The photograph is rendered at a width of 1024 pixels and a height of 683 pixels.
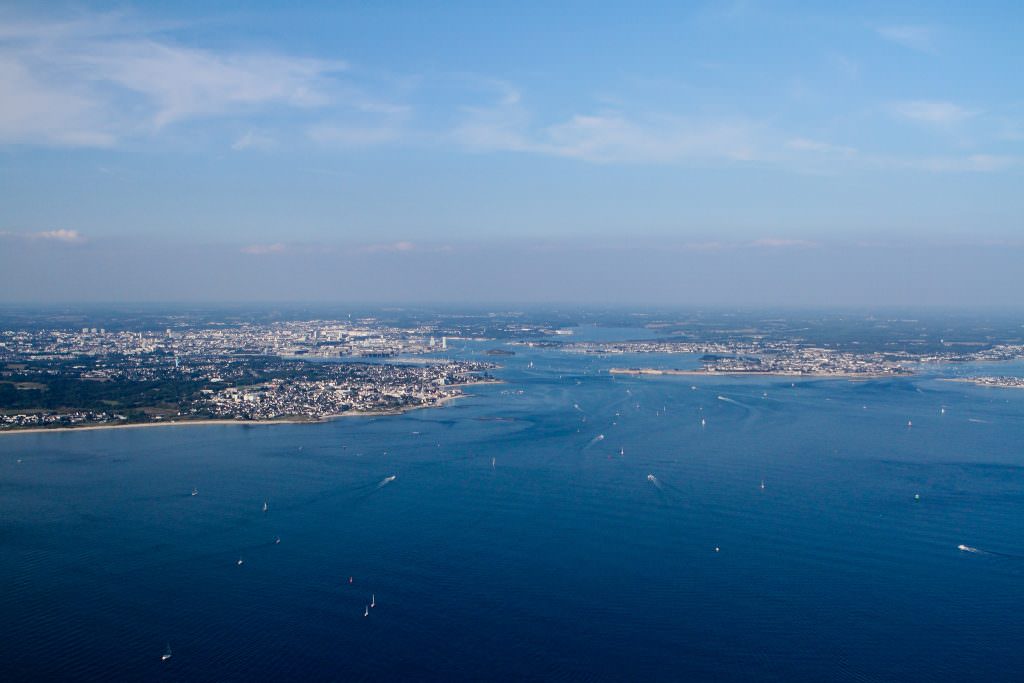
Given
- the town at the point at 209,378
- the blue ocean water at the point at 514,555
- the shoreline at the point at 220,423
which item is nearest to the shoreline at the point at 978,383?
the blue ocean water at the point at 514,555

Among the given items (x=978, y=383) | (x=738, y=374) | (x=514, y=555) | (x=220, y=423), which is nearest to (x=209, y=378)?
(x=220, y=423)

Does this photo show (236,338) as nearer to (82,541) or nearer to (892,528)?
(82,541)

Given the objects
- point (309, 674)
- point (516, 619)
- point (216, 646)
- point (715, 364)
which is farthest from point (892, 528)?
point (715, 364)

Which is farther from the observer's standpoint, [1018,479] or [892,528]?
[1018,479]

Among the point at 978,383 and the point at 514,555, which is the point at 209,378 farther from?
the point at 978,383

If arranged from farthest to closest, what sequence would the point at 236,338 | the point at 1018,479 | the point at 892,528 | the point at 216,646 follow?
the point at 236,338, the point at 1018,479, the point at 892,528, the point at 216,646

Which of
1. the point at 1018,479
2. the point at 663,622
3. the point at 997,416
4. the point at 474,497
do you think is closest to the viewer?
the point at 663,622

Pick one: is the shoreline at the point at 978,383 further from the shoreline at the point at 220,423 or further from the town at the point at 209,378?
the shoreline at the point at 220,423

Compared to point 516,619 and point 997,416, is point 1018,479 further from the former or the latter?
point 516,619
